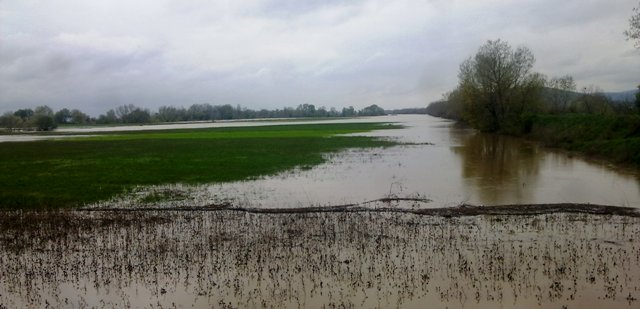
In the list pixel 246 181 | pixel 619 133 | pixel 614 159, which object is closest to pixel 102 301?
pixel 246 181

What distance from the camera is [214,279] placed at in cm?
1066

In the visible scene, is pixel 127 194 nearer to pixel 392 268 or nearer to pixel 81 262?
pixel 81 262

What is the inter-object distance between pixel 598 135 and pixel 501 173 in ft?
57.6

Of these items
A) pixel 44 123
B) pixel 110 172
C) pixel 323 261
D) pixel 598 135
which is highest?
pixel 44 123

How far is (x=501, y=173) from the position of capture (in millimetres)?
27359

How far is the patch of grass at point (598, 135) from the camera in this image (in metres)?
31.5

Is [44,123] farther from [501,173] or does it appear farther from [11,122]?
[501,173]

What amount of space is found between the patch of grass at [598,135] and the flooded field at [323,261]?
19.4 metres

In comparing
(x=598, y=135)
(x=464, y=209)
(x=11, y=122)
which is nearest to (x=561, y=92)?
(x=598, y=135)

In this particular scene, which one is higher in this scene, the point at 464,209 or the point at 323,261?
the point at 464,209

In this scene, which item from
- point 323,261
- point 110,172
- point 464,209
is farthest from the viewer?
point 110,172

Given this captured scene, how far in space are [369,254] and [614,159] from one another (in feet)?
89.8

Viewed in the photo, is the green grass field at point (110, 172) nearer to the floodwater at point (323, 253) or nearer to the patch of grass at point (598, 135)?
the floodwater at point (323, 253)

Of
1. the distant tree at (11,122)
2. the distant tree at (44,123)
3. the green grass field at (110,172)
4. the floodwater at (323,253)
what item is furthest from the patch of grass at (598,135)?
the distant tree at (11,122)
